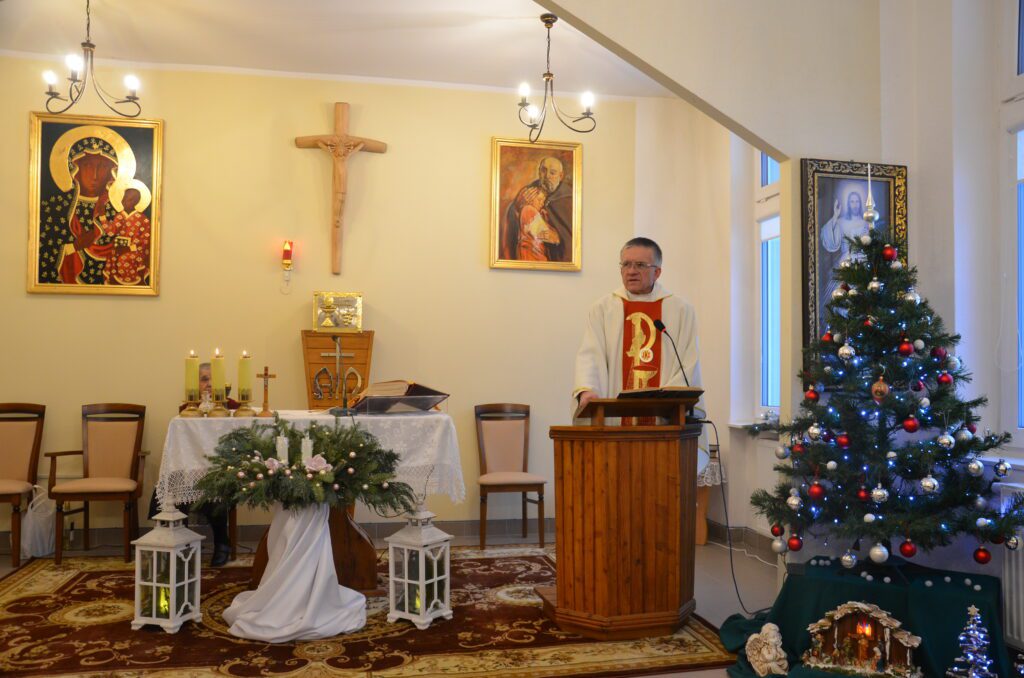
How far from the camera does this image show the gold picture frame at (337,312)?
6.84 meters

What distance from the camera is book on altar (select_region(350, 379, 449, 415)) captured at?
5160 millimetres

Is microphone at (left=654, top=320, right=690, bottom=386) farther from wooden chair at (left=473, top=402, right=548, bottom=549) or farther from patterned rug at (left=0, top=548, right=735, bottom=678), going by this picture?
wooden chair at (left=473, top=402, right=548, bottom=549)

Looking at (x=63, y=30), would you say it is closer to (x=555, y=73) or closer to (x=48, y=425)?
(x=48, y=425)

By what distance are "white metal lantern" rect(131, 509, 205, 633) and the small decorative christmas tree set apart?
11.1ft

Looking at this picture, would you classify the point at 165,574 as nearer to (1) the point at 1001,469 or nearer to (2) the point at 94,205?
(2) the point at 94,205

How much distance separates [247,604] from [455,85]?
182 inches

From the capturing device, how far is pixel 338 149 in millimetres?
6887

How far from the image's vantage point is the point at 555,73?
23.2ft

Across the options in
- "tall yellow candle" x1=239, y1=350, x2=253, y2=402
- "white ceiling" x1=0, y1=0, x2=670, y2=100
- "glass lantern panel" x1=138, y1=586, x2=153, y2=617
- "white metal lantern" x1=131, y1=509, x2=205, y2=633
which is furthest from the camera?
"white ceiling" x1=0, y1=0, x2=670, y2=100

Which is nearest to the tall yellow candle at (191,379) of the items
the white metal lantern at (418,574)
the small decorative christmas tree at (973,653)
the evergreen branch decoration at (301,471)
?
the evergreen branch decoration at (301,471)

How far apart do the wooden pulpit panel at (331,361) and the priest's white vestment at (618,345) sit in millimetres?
2369

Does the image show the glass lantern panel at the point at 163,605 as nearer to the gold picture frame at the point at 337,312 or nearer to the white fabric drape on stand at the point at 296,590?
the white fabric drape on stand at the point at 296,590

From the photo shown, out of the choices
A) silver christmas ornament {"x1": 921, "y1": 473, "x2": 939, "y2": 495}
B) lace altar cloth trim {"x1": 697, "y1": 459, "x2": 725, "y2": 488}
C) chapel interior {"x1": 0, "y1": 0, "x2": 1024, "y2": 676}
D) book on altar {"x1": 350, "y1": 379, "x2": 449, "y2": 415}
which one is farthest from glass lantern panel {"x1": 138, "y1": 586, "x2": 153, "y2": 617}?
lace altar cloth trim {"x1": 697, "y1": 459, "x2": 725, "y2": 488}

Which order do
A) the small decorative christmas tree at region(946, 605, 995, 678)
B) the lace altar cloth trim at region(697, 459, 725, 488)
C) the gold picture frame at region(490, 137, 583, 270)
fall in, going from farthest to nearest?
the gold picture frame at region(490, 137, 583, 270), the lace altar cloth trim at region(697, 459, 725, 488), the small decorative christmas tree at region(946, 605, 995, 678)
